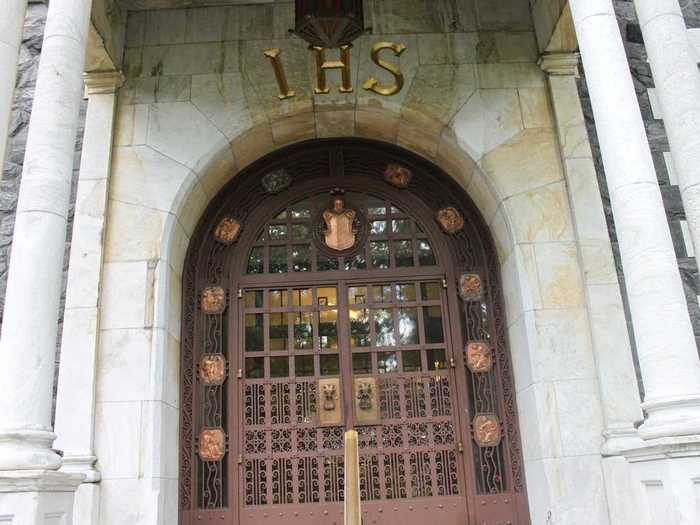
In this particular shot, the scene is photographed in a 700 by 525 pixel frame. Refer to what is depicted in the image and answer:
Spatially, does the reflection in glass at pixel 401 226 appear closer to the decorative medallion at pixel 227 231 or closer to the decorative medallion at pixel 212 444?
the decorative medallion at pixel 227 231

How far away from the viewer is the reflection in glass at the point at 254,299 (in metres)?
8.17

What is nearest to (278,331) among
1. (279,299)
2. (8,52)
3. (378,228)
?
(279,299)

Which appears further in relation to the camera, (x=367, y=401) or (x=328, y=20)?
(x=367, y=401)

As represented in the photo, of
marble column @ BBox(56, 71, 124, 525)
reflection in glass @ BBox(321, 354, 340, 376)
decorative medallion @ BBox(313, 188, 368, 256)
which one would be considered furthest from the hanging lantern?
reflection in glass @ BBox(321, 354, 340, 376)

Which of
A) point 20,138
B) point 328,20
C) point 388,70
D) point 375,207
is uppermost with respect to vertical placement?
point 388,70

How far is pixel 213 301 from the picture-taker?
814 cm

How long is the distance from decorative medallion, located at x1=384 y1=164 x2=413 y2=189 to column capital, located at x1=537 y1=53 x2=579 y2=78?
2062mm

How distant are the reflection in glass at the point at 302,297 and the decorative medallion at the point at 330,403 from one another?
97 centimetres

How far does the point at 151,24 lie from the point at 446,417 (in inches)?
230

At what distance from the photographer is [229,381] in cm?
787

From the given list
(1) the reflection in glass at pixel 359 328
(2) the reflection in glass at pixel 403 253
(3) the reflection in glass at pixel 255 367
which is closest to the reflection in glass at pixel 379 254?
(2) the reflection in glass at pixel 403 253

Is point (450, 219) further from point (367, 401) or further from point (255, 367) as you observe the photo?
point (255, 367)

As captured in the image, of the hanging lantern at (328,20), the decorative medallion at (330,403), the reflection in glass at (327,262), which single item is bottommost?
the decorative medallion at (330,403)

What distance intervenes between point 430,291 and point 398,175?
1.58 meters
